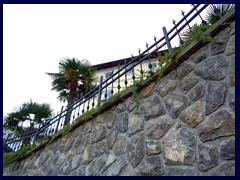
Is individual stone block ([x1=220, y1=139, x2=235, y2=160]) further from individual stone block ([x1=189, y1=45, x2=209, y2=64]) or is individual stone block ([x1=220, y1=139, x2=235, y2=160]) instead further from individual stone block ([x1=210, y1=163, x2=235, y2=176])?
individual stone block ([x1=189, y1=45, x2=209, y2=64])

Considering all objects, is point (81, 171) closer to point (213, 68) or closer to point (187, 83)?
point (187, 83)

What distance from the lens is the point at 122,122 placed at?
345 cm

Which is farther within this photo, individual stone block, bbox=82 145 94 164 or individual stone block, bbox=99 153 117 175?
individual stone block, bbox=82 145 94 164

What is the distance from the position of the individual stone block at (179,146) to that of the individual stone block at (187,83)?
19.8 inches

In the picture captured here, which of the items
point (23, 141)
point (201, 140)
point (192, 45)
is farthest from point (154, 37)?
point (23, 141)

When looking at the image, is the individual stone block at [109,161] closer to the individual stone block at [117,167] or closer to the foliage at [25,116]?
the individual stone block at [117,167]

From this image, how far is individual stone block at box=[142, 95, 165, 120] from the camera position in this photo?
9.57 feet

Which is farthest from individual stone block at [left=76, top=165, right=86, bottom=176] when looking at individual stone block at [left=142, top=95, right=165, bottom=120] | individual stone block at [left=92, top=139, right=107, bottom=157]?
individual stone block at [left=142, top=95, right=165, bottom=120]

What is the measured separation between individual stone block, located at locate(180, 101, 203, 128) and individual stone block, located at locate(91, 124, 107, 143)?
1.69 m

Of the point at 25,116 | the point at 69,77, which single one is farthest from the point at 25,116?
the point at 69,77

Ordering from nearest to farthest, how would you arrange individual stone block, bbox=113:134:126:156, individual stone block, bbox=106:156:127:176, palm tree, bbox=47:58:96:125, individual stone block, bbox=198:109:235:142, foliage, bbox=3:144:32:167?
individual stone block, bbox=198:109:235:142, individual stone block, bbox=106:156:127:176, individual stone block, bbox=113:134:126:156, foliage, bbox=3:144:32:167, palm tree, bbox=47:58:96:125

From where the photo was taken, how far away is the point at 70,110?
210 inches
